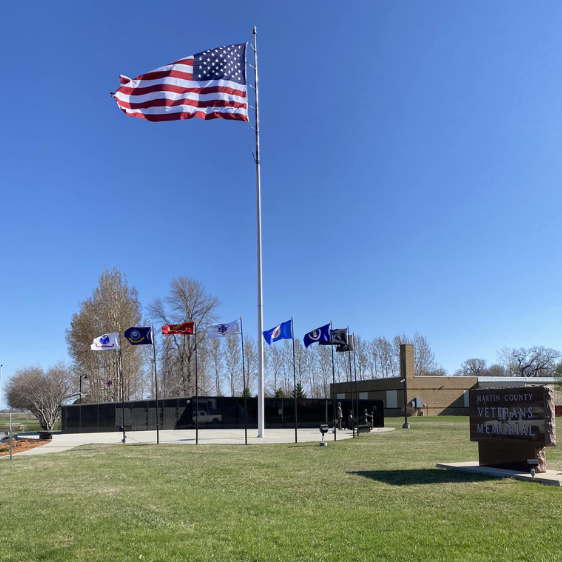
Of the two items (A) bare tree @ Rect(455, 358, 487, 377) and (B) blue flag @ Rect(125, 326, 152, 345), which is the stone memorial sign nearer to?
(B) blue flag @ Rect(125, 326, 152, 345)

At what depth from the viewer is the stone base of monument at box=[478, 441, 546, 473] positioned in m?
11.0

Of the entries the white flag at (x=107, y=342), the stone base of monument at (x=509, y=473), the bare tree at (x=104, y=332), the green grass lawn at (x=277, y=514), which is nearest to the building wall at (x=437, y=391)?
the bare tree at (x=104, y=332)

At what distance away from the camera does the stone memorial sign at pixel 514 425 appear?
10.9m

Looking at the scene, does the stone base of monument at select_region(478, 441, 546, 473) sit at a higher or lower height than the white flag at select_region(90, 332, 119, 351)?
lower

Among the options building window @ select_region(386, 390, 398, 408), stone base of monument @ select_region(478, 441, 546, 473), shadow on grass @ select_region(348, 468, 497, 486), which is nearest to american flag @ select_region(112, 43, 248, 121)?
shadow on grass @ select_region(348, 468, 497, 486)

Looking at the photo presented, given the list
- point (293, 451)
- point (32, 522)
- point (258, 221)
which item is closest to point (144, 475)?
point (32, 522)

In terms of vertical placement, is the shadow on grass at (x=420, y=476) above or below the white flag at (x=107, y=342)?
below

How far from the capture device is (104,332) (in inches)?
2146

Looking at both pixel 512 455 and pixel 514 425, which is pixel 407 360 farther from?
pixel 514 425

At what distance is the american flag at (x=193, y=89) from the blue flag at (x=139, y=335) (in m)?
9.51

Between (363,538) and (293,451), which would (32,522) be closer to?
(363,538)

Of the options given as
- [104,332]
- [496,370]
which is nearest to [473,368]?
[496,370]

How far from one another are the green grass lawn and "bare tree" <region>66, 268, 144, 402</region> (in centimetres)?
4191

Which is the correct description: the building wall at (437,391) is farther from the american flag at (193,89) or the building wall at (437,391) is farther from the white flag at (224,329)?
the american flag at (193,89)
